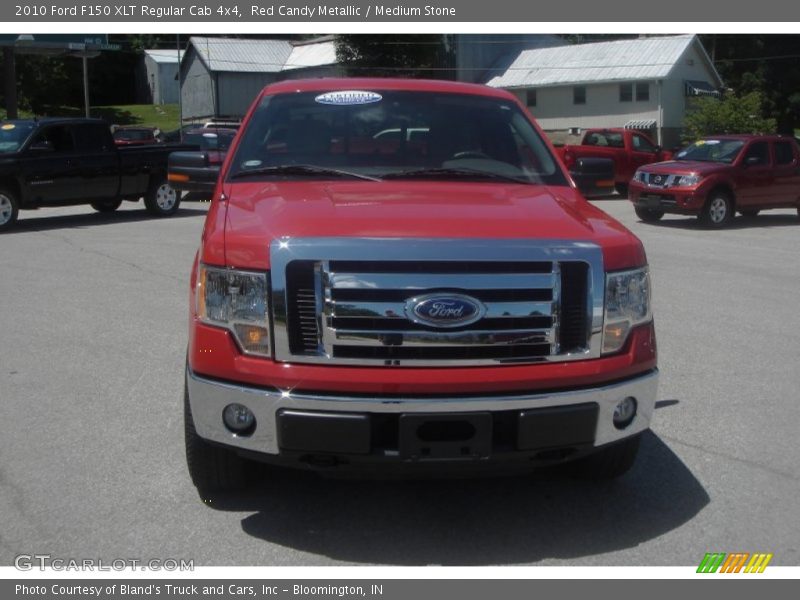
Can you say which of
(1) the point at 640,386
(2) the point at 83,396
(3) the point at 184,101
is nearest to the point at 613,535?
(1) the point at 640,386

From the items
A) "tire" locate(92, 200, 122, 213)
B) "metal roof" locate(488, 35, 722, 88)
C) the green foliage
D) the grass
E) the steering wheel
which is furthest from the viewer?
the grass

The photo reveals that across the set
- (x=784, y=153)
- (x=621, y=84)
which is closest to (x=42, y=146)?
(x=784, y=153)

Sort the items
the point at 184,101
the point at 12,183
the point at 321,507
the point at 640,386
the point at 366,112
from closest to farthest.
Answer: the point at 640,386 < the point at 321,507 < the point at 366,112 < the point at 12,183 < the point at 184,101

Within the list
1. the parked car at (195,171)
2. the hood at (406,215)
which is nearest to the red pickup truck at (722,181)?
the parked car at (195,171)

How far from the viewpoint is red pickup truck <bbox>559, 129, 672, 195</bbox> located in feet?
80.9

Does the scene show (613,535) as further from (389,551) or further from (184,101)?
(184,101)

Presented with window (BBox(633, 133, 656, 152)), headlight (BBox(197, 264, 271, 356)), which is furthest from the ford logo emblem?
window (BBox(633, 133, 656, 152))

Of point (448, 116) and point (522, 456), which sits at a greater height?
point (448, 116)

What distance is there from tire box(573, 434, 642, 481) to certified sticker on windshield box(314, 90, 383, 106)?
7.77 ft

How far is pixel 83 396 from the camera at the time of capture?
6430 mm

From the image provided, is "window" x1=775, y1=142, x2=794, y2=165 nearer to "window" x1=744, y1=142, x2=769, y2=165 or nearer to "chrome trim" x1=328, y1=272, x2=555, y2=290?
"window" x1=744, y1=142, x2=769, y2=165

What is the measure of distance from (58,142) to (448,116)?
42.6 feet

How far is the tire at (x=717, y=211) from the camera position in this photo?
17.9m

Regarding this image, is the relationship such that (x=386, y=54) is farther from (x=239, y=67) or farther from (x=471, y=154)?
(x=471, y=154)
